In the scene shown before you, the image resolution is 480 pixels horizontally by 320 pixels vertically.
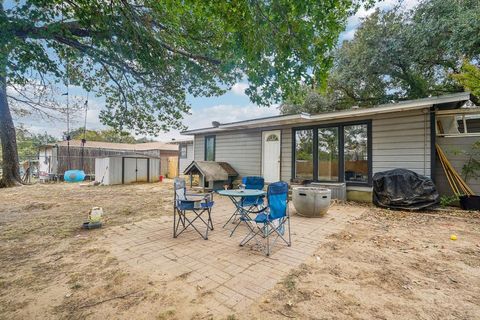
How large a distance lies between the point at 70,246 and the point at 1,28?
3.07 metres

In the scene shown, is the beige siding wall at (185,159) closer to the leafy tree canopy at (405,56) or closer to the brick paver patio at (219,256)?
the leafy tree canopy at (405,56)

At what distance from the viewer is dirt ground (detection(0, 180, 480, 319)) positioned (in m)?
1.93

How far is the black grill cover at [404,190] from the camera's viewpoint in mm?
5421

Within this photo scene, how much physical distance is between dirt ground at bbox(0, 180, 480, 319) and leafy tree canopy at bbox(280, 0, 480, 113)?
5128 mm

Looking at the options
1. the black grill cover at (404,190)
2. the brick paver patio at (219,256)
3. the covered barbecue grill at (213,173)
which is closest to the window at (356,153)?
the black grill cover at (404,190)

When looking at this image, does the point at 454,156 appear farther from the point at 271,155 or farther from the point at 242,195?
the point at 242,195

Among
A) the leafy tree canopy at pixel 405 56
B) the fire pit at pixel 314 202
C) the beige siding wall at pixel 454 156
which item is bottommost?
the fire pit at pixel 314 202

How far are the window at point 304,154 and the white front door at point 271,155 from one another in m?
0.73

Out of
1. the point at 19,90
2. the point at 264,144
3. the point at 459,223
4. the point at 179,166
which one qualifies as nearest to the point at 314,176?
the point at 264,144

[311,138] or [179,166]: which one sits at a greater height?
[311,138]

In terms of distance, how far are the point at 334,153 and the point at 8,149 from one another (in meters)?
13.0

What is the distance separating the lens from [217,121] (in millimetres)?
10711

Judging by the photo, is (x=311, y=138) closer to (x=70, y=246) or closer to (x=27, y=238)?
(x=70, y=246)

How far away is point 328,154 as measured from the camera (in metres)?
7.39
